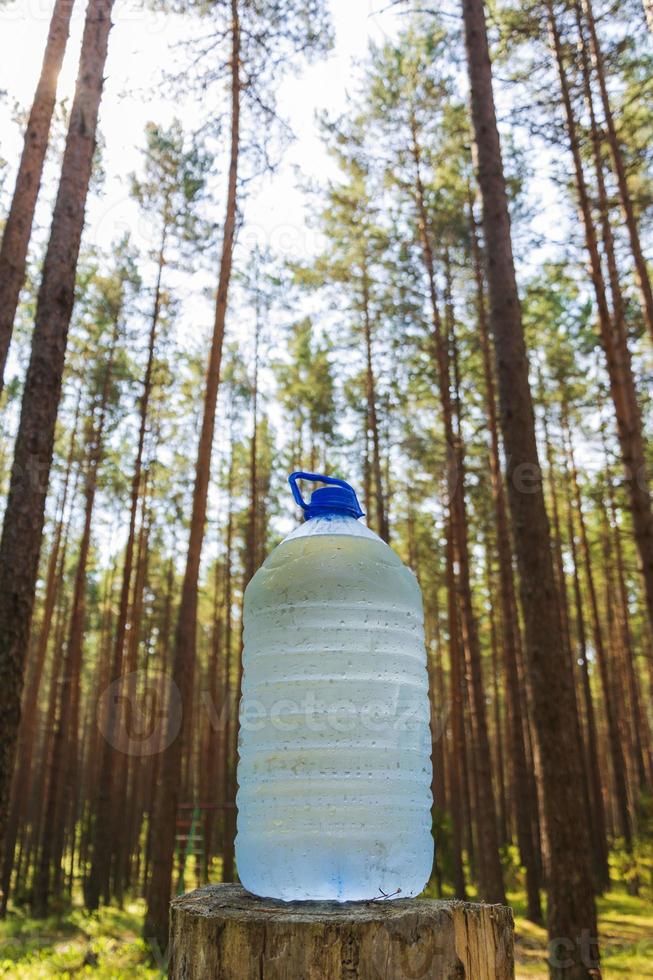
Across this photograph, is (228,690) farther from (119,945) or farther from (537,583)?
(537,583)

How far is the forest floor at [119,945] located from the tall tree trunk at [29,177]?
8.72 m

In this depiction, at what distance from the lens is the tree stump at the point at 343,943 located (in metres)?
1.37

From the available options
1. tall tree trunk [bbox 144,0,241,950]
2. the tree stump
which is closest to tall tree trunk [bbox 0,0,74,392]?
tall tree trunk [bbox 144,0,241,950]

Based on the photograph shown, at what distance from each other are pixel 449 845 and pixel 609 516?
10164 millimetres

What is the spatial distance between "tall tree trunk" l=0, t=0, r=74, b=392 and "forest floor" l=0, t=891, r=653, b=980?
872cm

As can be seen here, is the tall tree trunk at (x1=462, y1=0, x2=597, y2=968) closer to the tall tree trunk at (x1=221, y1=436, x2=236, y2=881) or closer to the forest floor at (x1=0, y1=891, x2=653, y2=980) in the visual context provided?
the forest floor at (x1=0, y1=891, x2=653, y2=980)

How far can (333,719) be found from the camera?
2.24m

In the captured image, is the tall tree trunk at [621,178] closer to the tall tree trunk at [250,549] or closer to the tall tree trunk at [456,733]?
the tall tree trunk at [456,733]

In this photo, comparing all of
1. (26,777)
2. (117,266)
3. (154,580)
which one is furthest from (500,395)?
(154,580)

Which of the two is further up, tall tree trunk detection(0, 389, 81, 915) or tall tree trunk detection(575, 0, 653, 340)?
tall tree trunk detection(575, 0, 653, 340)

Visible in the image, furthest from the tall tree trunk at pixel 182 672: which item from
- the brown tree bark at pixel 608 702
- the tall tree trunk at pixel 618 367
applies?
the brown tree bark at pixel 608 702

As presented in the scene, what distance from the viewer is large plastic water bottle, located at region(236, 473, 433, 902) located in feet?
6.85

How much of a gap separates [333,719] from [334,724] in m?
0.02

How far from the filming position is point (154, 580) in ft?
103
